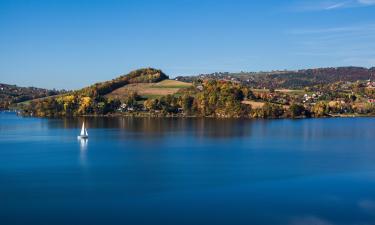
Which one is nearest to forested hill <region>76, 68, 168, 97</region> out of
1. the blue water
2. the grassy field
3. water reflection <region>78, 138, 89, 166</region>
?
the grassy field

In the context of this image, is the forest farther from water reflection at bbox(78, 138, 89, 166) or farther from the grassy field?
water reflection at bbox(78, 138, 89, 166)

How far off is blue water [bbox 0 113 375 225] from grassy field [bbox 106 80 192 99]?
64.5m

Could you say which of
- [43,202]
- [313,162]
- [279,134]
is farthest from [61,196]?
[279,134]

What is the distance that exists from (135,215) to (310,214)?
8.22 metres

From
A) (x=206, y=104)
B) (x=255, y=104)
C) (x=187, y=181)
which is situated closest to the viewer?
(x=187, y=181)

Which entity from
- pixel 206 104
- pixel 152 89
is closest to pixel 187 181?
pixel 206 104

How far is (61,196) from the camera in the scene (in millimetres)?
27953

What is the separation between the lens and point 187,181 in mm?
32312

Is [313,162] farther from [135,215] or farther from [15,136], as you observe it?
[15,136]

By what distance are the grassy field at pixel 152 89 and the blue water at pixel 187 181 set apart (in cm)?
6453

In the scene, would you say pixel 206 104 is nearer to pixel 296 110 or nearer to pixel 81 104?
pixel 296 110

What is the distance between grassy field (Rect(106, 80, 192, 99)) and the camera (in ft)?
400

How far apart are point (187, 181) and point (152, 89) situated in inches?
3739

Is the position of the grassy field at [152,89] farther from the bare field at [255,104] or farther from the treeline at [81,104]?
the bare field at [255,104]
